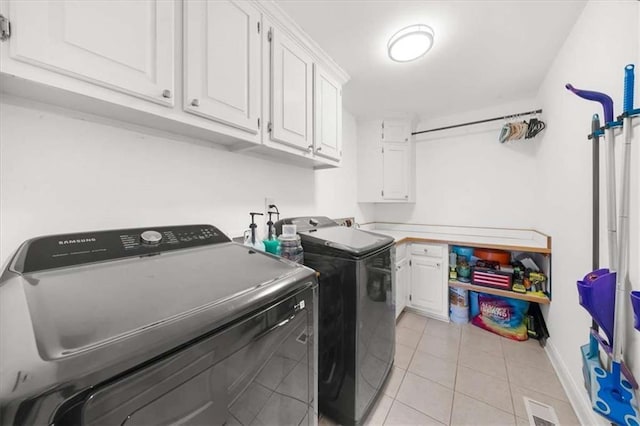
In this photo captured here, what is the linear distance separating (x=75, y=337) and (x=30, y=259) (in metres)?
0.55

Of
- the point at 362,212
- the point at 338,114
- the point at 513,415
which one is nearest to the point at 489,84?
the point at 338,114

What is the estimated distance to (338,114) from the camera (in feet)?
6.53

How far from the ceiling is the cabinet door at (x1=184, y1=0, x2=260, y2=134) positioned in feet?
Result: 1.31

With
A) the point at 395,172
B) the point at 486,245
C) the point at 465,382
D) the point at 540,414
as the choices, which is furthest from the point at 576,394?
the point at 395,172

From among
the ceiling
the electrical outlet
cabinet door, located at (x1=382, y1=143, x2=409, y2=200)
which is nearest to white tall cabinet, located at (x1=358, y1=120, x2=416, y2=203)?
cabinet door, located at (x1=382, y1=143, x2=409, y2=200)

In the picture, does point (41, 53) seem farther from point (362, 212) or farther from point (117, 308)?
point (362, 212)

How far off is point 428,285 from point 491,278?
1.98 feet

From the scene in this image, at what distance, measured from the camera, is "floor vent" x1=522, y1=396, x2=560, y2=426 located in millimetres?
1384

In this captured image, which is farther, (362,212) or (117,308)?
(362,212)

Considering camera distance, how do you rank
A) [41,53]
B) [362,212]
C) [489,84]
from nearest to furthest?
[41,53]
[489,84]
[362,212]

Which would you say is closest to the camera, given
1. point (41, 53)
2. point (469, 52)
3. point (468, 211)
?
point (41, 53)

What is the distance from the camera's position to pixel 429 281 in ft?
8.58

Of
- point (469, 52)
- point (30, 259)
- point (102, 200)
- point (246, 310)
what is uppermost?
point (469, 52)

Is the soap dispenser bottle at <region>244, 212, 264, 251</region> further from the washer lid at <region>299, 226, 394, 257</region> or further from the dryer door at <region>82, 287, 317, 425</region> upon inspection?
the dryer door at <region>82, 287, 317, 425</region>
